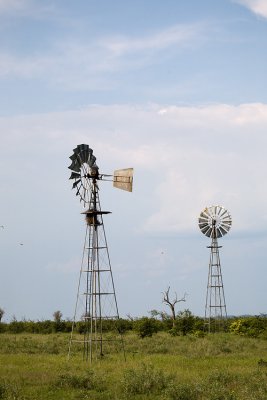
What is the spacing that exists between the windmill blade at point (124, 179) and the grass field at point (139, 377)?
289 inches

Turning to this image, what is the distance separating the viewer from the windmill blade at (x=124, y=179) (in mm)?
27469

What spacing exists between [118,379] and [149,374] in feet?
4.73


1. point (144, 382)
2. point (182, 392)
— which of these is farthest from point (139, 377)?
point (182, 392)

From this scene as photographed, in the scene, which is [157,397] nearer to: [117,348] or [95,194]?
[95,194]

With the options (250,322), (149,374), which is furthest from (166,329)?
(149,374)

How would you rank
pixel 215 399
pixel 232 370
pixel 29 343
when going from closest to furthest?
pixel 215 399 → pixel 232 370 → pixel 29 343

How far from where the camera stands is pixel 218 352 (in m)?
30.5

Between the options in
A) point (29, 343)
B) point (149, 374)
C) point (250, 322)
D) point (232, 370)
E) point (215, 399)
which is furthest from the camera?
point (250, 322)

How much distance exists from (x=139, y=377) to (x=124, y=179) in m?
10.8

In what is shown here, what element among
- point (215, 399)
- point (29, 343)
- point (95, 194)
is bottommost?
point (215, 399)

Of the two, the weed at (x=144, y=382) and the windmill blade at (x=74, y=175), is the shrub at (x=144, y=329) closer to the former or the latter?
the windmill blade at (x=74, y=175)

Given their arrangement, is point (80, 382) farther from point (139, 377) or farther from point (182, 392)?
point (182, 392)

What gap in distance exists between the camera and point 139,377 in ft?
62.1

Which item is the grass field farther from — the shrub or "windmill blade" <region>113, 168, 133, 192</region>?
the shrub
